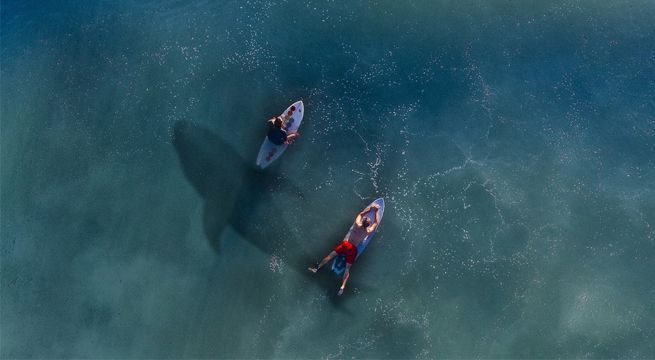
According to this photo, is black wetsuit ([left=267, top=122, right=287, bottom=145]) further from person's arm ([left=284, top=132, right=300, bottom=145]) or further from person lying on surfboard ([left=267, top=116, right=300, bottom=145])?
person's arm ([left=284, top=132, right=300, bottom=145])

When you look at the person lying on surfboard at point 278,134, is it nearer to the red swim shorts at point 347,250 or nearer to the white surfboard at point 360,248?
the white surfboard at point 360,248

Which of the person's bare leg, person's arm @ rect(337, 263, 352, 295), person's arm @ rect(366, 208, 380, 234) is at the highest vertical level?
person's arm @ rect(366, 208, 380, 234)

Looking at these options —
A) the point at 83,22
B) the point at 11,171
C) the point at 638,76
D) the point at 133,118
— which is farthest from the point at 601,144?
the point at 11,171

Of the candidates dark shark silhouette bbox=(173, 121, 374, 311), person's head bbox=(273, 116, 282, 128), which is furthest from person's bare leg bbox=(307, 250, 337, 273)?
person's head bbox=(273, 116, 282, 128)

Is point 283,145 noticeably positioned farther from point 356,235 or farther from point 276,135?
point 356,235

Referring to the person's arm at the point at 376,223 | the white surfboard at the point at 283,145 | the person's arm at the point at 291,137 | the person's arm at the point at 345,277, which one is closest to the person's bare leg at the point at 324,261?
the person's arm at the point at 345,277

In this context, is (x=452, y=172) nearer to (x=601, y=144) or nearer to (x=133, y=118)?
(x=601, y=144)

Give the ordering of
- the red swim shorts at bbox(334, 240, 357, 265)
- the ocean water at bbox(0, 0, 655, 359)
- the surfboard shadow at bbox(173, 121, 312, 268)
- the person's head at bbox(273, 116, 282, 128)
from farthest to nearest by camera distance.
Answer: the surfboard shadow at bbox(173, 121, 312, 268) < the ocean water at bbox(0, 0, 655, 359) < the person's head at bbox(273, 116, 282, 128) < the red swim shorts at bbox(334, 240, 357, 265)
